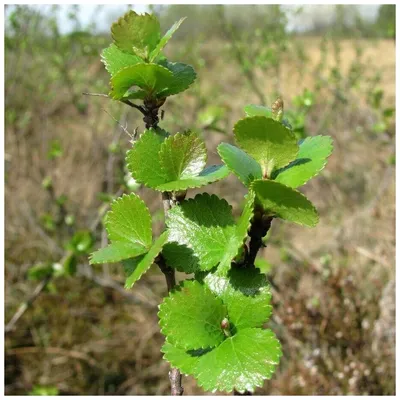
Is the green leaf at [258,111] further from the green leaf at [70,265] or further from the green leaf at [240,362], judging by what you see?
the green leaf at [70,265]

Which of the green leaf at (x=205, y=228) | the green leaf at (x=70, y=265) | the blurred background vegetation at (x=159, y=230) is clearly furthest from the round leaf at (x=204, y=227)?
the green leaf at (x=70, y=265)

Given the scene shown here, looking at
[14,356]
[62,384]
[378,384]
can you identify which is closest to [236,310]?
[378,384]

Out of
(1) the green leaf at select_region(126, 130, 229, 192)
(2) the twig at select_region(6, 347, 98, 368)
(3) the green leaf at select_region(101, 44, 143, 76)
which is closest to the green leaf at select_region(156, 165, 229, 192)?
(1) the green leaf at select_region(126, 130, 229, 192)

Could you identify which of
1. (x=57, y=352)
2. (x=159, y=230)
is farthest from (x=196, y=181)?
(x=159, y=230)

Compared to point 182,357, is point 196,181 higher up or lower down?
higher up

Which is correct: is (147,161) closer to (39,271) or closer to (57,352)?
(39,271)

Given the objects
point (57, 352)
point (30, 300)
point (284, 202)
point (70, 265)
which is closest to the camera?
point (284, 202)
